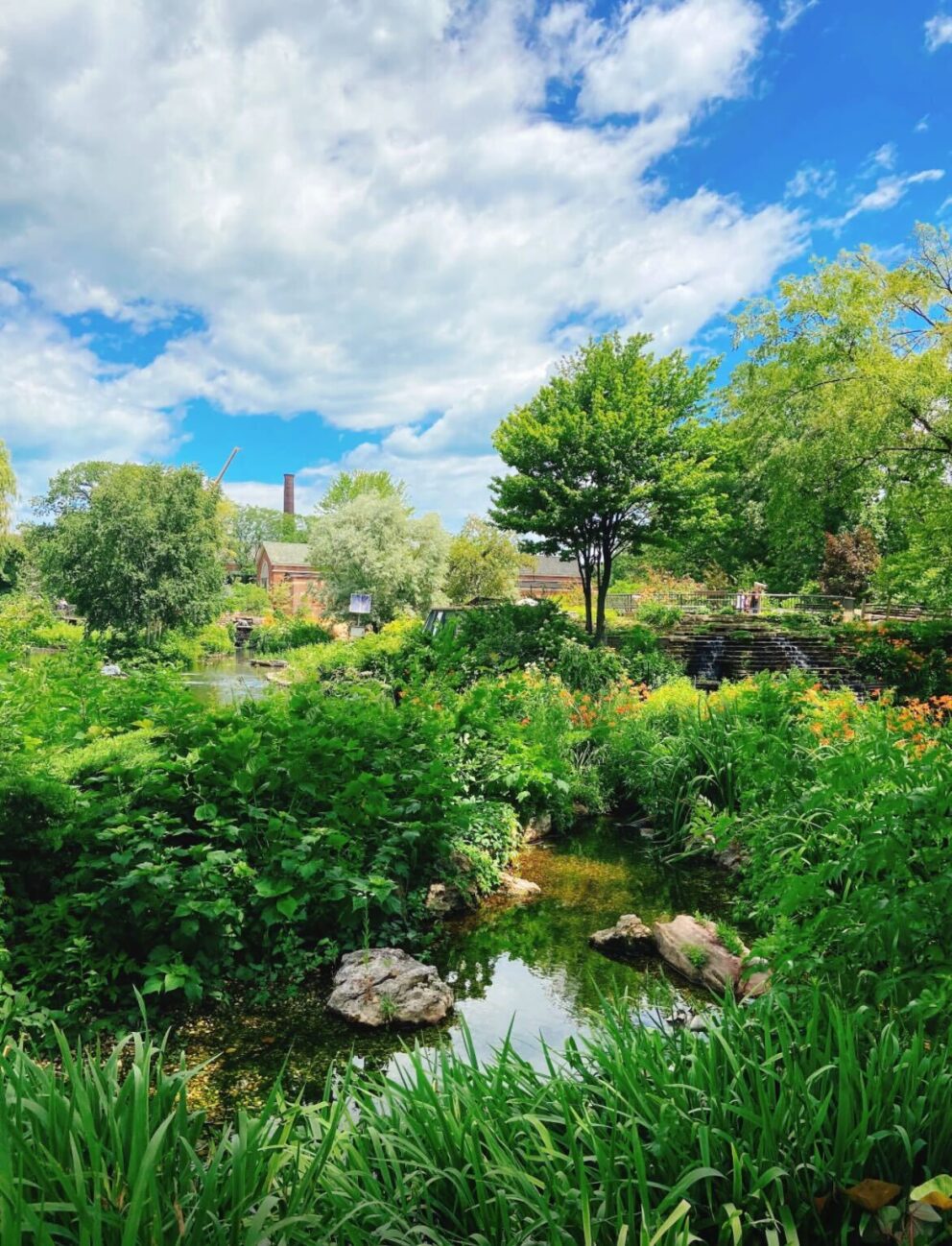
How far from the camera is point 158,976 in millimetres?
3584

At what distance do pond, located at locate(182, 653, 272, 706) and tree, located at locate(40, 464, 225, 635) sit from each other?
210cm

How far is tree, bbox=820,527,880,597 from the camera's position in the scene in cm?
2962

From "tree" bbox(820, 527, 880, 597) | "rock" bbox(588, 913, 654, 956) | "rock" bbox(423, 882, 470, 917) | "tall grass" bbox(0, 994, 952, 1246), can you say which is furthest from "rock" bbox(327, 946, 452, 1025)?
"tree" bbox(820, 527, 880, 597)

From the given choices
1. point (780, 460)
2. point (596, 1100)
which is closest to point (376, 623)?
point (780, 460)

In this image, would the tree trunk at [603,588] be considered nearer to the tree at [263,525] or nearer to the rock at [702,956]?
the rock at [702,956]

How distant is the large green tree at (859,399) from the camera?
14453 mm

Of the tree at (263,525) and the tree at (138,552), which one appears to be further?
the tree at (263,525)

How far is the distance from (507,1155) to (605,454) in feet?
52.3

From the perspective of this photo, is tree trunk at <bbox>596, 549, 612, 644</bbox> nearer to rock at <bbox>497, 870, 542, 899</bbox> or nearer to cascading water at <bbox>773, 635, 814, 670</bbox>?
cascading water at <bbox>773, 635, 814, 670</bbox>

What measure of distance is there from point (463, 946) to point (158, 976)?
189 centimetres

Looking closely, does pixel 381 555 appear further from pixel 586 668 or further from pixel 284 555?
pixel 284 555

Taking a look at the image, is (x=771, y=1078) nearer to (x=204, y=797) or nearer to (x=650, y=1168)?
(x=650, y=1168)

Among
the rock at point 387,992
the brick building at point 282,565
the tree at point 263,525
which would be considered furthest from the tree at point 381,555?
the tree at point 263,525

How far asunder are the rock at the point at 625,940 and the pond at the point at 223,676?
12291 mm
